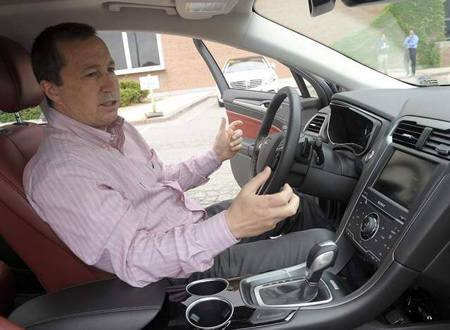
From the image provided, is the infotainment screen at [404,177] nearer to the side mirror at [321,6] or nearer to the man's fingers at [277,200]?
→ the man's fingers at [277,200]

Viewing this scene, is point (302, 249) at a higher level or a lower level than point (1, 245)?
higher

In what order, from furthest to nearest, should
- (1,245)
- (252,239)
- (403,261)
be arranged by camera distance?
(1,245), (252,239), (403,261)

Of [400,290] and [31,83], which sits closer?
[400,290]

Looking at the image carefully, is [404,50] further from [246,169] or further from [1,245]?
[1,245]

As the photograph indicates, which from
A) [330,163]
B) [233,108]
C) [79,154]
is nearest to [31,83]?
[79,154]

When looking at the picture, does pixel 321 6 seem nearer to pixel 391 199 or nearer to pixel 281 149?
pixel 281 149

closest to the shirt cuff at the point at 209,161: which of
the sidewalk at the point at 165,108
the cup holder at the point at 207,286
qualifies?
the cup holder at the point at 207,286

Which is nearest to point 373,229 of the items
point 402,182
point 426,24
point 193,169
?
point 402,182

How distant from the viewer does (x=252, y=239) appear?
76.0 inches

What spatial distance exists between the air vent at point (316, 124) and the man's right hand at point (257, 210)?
103 cm

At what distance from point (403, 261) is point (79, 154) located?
1.04 m

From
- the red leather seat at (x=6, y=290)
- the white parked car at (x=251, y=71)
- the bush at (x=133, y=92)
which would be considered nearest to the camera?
the red leather seat at (x=6, y=290)

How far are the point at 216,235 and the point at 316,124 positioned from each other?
3.84 ft

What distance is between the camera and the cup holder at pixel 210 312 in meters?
1.33
